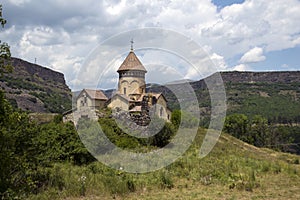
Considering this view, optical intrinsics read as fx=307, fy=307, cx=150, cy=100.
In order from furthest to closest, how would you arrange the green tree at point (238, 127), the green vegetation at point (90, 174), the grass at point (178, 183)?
the green tree at point (238, 127) → the grass at point (178, 183) → the green vegetation at point (90, 174)

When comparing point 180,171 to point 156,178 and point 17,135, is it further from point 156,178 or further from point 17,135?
point 17,135

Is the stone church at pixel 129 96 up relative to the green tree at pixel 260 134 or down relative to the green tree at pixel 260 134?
up

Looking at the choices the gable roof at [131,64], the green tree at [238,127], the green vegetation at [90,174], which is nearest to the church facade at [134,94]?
the gable roof at [131,64]

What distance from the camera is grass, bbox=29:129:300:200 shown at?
11789mm

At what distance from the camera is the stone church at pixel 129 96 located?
33.9m

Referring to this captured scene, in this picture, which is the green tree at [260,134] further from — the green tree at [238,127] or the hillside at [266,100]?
the hillside at [266,100]

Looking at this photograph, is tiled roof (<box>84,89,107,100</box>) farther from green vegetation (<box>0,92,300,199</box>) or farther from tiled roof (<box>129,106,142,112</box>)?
green vegetation (<box>0,92,300,199</box>)

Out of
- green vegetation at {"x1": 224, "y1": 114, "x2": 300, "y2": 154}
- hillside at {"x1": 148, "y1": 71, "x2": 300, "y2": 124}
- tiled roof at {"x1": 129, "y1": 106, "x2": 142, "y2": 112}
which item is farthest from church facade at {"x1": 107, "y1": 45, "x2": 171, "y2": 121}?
hillside at {"x1": 148, "y1": 71, "x2": 300, "y2": 124}

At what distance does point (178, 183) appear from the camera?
1396 cm

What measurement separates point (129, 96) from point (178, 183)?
2200 centimetres

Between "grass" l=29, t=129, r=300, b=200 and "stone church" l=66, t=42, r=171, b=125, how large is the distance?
17161 mm

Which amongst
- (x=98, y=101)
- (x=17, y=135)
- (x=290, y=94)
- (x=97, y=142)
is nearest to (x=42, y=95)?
(x=98, y=101)

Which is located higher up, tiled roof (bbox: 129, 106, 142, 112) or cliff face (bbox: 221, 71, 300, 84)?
cliff face (bbox: 221, 71, 300, 84)

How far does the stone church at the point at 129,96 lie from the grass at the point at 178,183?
17.2 metres
